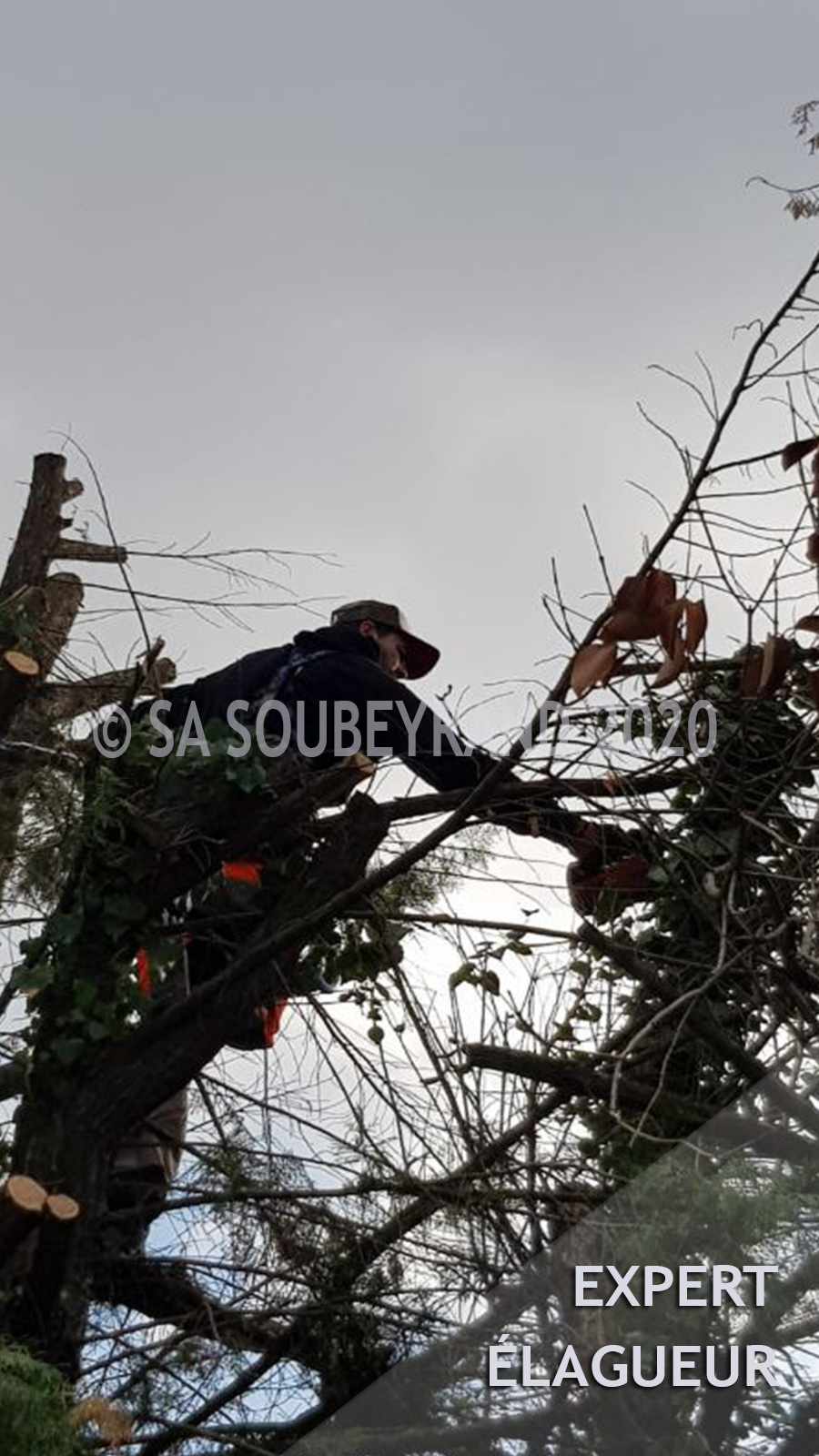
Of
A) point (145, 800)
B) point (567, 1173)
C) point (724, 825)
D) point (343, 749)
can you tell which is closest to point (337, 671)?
point (343, 749)

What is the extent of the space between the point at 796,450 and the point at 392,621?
240cm

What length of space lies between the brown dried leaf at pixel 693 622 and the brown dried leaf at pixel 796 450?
38 cm

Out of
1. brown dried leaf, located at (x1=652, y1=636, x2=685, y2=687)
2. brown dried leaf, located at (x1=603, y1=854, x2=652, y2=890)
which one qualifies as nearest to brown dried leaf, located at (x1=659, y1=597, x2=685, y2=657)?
brown dried leaf, located at (x1=652, y1=636, x2=685, y2=687)

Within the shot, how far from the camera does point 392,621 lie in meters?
6.48

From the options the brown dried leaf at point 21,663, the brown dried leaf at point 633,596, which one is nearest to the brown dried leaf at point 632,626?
the brown dried leaf at point 633,596

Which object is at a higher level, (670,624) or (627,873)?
(627,873)

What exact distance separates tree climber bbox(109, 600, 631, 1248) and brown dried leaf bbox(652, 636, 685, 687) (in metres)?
1.01

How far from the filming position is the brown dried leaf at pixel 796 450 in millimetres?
4250

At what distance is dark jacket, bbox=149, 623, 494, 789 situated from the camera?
568 centimetres

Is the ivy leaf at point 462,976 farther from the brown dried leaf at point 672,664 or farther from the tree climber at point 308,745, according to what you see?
the brown dried leaf at point 672,664

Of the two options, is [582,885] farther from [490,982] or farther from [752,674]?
[752,674]

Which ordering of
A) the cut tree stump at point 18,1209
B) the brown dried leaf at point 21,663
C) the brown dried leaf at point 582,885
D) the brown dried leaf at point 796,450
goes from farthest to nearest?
the brown dried leaf at point 582,885 < the brown dried leaf at point 21,663 < the cut tree stump at point 18,1209 < the brown dried leaf at point 796,450

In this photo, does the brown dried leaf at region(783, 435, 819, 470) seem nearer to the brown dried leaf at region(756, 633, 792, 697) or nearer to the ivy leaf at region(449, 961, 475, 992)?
the brown dried leaf at region(756, 633, 792, 697)
